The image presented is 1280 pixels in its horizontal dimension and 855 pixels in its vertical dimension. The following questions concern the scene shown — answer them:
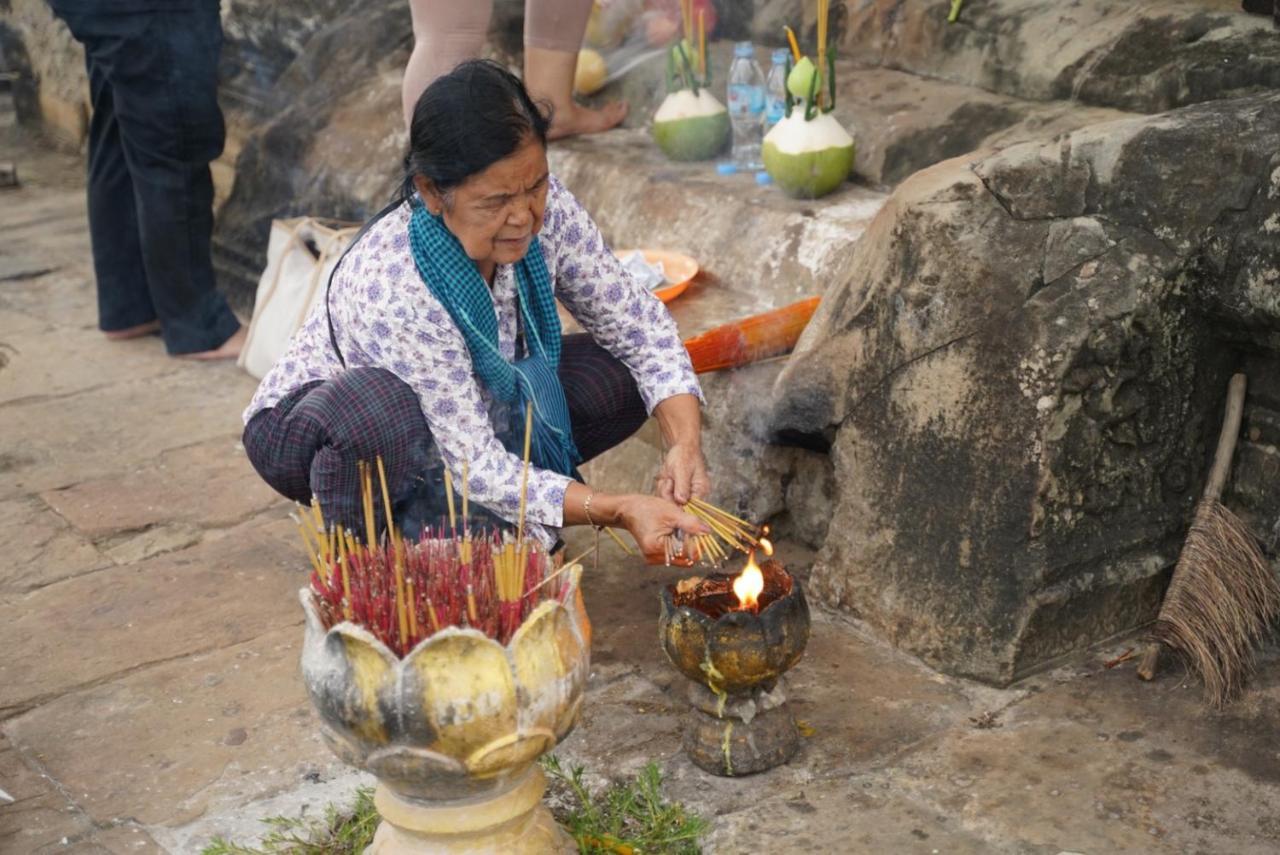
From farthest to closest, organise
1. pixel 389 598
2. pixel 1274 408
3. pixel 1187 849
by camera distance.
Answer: pixel 1274 408, pixel 1187 849, pixel 389 598

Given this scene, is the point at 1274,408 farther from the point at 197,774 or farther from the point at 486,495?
the point at 197,774

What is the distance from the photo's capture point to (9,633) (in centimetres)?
367

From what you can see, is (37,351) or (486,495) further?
(37,351)

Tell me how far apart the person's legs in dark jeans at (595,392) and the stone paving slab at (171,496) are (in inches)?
46.0

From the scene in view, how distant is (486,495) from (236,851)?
2.67 ft

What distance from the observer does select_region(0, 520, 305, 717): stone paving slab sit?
3500mm

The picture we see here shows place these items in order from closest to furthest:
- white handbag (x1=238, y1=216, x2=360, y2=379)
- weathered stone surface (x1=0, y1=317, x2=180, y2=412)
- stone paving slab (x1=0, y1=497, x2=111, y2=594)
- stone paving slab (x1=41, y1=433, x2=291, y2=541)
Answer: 1. stone paving slab (x1=0, y1=497, x2=111, y2=594)
2. stone paving slab (x1=41, y1=433, x2=291, y2=541)
3. white handbag (x1=238, y1=216, x2=360, y2=379)
4. weathered stone surface (x1=0, y1=317, x2=180, y2=412)

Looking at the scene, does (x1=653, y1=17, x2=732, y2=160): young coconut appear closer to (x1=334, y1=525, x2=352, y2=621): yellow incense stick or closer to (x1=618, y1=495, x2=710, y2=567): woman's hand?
(x1=618, y1=495, x2=710, y2=567): woman's hand

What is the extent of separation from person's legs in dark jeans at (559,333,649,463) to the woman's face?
1.87 feet

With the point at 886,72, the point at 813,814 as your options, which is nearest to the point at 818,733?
the point at 813,814

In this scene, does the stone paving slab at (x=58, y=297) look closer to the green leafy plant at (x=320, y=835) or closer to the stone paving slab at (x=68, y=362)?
the stone paving slab at (x=68, y=362)

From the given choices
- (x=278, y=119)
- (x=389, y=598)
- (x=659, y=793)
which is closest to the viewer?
(x=389, y=598)

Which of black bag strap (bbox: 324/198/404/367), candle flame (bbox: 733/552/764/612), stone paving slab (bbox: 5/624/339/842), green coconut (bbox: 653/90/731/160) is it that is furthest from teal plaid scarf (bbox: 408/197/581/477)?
green coconut (bbox: 653/90/731/160)

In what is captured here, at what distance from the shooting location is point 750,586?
2812 mm
